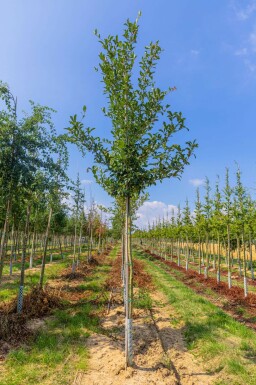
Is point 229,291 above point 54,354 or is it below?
below

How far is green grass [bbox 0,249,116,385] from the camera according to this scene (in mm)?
6324

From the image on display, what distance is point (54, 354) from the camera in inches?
290

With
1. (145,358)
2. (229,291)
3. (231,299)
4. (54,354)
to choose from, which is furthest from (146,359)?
(229,291)

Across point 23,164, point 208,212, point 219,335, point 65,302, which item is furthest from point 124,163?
point 208,212

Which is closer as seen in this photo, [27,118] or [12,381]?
[12,381]

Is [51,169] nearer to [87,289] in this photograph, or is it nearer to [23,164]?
[23,164]

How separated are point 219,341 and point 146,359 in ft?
8.49

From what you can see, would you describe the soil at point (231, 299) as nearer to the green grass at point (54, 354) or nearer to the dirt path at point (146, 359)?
the dirt path at point (146, 359)

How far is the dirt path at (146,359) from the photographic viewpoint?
631cm

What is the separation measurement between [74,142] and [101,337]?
633 cm

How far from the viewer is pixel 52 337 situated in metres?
8.53

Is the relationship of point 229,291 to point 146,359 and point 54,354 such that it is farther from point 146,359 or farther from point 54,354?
point 54,354

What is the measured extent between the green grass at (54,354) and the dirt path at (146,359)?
33 centimetres

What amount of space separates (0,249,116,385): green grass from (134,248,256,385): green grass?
3.25 m
